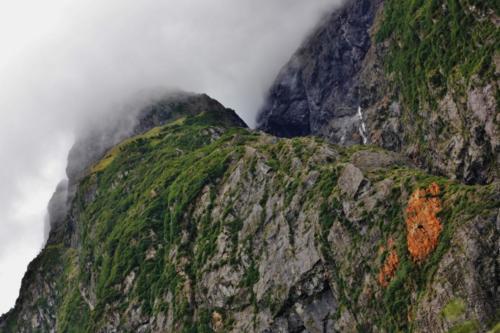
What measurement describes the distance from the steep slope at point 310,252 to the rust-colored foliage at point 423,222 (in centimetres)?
24

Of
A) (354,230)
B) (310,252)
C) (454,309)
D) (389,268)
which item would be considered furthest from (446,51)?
(454,309)

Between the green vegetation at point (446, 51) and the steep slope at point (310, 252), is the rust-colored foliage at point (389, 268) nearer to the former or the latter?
the steep slope at point (310, 252)

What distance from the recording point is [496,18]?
156750 mm

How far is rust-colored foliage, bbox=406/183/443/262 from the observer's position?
4313 inches

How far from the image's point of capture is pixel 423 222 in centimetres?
11388

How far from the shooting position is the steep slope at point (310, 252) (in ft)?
337

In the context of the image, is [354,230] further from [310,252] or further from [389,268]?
[389,268]

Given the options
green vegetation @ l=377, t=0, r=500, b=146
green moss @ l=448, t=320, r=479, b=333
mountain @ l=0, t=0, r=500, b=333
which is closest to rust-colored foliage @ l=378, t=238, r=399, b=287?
mountain @ l=0, t=0, r=500, b=333

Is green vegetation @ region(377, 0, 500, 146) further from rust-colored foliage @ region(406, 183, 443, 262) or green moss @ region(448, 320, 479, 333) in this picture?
green moss @ region(448, 320, 479, 333)

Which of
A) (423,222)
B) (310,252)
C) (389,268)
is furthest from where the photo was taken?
(310,252)

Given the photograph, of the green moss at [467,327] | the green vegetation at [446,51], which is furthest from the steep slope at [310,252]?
the green vegetation at [446,51]

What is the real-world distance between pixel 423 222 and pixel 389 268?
10.3 metres

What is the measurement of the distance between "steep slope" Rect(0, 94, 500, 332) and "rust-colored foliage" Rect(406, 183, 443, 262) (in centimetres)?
24

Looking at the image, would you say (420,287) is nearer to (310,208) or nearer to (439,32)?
(310,208)
